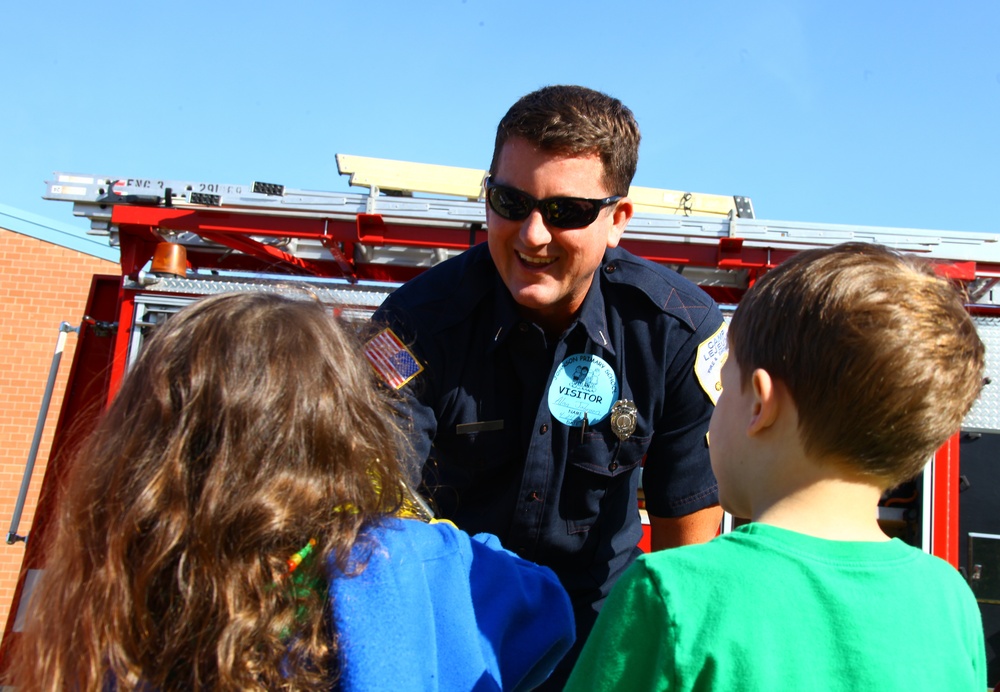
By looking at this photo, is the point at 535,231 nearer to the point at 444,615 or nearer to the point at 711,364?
the point at 711,364

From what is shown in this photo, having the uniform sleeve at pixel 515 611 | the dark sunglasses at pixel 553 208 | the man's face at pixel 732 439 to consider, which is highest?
the dark sunglasses at pixel 553 208

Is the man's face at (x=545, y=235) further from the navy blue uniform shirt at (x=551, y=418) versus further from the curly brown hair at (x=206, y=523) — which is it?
the curly brown hair at (x=206, y=523)

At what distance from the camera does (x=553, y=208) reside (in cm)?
189

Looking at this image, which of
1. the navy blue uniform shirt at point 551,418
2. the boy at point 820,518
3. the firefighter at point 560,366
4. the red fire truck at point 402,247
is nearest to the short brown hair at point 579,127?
the firefighter at point 560,366

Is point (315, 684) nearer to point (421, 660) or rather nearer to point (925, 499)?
point (421, 660)

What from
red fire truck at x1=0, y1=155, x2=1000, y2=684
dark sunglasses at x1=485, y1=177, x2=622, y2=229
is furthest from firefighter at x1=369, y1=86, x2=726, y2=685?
red fire truck at x1=0, y1=155, x2=1000, y2=684

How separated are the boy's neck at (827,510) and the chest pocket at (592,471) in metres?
0.90

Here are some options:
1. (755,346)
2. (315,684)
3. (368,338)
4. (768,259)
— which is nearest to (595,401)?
(368,338)

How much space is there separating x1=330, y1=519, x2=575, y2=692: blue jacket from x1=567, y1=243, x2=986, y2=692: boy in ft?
0.57

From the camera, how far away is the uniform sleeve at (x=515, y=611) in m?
1.17

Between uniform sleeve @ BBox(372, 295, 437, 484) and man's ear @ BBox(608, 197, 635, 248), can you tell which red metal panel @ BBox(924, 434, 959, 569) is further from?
uniform sleeve @ BBox(372, 295, 437, 484)

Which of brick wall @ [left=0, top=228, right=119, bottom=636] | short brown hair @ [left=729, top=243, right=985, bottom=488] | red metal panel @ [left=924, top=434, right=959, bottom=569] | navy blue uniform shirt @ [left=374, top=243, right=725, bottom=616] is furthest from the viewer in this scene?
brick wall @ [left=0, top=228, right=119, bottom=636]

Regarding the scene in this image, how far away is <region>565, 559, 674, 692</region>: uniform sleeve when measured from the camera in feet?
3.05

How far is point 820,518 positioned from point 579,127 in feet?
3.67
